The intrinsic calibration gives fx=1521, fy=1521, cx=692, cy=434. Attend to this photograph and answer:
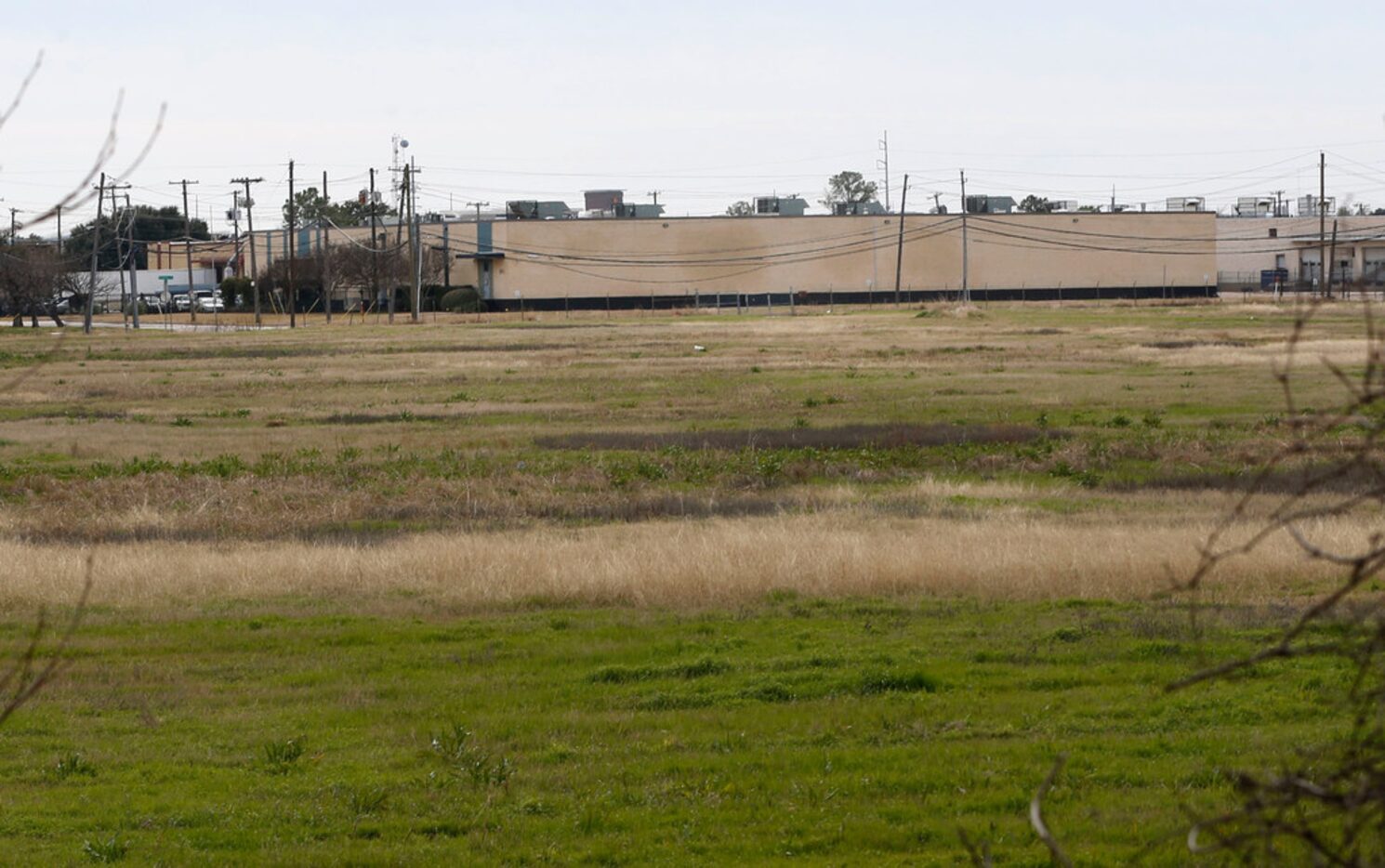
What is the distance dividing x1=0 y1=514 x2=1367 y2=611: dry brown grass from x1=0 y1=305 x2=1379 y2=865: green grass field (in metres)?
0.07

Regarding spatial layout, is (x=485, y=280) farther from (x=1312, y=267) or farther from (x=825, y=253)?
(x=1312, y=267)

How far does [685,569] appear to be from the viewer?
55.1ft

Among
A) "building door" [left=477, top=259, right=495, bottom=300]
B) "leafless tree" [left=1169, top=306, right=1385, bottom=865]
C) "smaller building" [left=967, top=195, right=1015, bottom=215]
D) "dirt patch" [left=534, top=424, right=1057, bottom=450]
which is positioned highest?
"smaller building" [left=967, top=195, right=1015, bottom=215]

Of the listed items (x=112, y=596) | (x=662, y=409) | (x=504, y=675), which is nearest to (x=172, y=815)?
(x=504, y=675)

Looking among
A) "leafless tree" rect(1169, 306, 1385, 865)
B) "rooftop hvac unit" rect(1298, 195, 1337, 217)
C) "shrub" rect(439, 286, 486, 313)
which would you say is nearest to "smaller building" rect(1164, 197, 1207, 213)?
"rooftop hvac unit" rect(1298, 195, 1337, 217)

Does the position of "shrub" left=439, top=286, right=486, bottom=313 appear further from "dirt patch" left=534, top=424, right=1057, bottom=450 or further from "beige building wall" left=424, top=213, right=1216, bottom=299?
"dirt patch" left=534, top=424, right=1057, bottom=450

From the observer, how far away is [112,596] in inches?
654

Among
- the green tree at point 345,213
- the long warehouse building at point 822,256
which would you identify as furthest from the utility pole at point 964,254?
the green tree at point 345,213

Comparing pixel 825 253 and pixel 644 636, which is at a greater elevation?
pixel 825 253

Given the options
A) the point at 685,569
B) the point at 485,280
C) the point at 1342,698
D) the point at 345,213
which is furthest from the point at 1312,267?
the point at 345,213

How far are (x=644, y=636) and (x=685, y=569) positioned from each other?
287cm

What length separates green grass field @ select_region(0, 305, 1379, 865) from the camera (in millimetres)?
8844

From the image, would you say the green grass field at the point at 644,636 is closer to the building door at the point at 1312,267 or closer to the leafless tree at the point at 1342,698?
the leafless tree at the point at 1342,698

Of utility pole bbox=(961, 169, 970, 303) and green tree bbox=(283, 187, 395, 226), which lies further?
green tree bbox=(283, 187, 395, 226)
